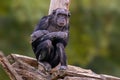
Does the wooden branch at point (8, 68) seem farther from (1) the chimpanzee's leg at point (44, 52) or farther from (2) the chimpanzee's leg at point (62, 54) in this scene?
(2) the chimpanzee's leg at point (62, 54)

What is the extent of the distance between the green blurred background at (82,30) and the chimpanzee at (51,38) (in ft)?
22.9

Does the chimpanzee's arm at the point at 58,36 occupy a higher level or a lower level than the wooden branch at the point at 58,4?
lower

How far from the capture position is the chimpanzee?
676cm

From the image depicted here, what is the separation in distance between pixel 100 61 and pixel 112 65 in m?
0.58

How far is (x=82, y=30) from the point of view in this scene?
15.3m

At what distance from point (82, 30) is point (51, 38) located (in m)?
8.51

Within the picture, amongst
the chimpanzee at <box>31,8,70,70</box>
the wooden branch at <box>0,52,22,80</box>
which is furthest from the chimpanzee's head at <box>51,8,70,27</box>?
the wooden branch at <box>0,52,22,80</box>

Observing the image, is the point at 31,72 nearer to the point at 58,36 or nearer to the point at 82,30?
the point at 58,36

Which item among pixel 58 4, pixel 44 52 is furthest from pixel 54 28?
pixel 58 4

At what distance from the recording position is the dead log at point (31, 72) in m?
6.61

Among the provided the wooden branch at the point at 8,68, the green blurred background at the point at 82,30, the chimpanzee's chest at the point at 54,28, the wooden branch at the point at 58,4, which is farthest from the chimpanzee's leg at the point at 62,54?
the green blurred background at the point at 82,30

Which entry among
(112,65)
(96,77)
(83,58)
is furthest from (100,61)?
(96,77)

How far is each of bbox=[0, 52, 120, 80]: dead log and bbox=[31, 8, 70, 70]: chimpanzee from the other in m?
0.09

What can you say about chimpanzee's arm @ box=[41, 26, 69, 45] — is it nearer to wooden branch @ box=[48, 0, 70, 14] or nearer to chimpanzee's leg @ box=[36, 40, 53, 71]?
chimpanzee's leg @ box=[36, 40, 53, 71]
